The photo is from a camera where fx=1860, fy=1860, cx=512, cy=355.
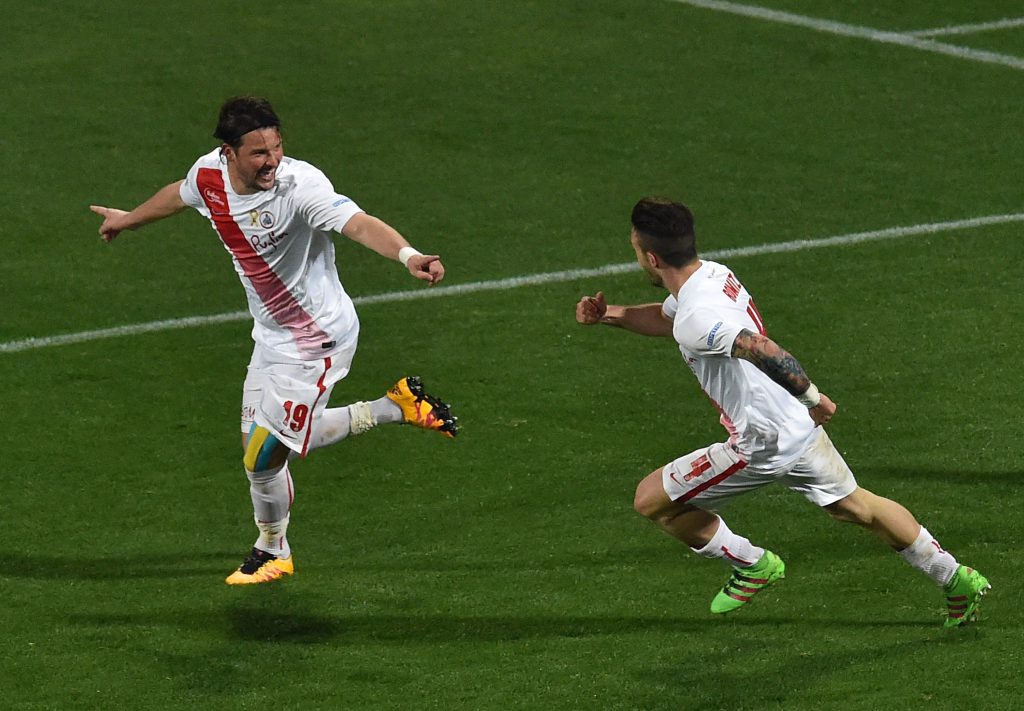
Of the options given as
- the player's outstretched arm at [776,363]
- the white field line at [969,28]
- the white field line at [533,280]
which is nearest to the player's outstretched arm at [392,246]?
the player's outstretched arm at [776,363]

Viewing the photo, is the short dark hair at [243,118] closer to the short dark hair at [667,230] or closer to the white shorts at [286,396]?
the white shorts at [286,396]

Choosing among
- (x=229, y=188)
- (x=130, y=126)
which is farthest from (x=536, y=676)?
(x=130, y=126)

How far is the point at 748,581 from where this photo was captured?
785cm

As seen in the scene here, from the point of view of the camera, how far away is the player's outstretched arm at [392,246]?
726 centimetres

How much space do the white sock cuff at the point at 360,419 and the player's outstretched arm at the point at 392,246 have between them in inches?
53.9

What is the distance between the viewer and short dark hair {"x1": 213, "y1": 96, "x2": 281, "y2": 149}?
7.88 meters

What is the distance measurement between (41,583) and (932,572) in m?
4.05

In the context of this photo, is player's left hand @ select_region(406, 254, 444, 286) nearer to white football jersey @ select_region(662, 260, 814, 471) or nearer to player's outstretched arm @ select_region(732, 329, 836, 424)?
white football jersey @ select_region(662, 260, 814, 471)

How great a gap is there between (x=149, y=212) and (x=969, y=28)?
11.4 m

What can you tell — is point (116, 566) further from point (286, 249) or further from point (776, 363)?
point (776, 363)

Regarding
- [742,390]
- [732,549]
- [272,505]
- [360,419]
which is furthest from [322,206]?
[732,549]

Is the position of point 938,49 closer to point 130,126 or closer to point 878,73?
point 878,73

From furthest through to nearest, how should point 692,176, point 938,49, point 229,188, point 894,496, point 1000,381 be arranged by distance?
point 938,49 < point 692,176 < point 1000,381 < point 894,496 < point 229,188

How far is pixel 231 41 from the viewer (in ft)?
57.8
